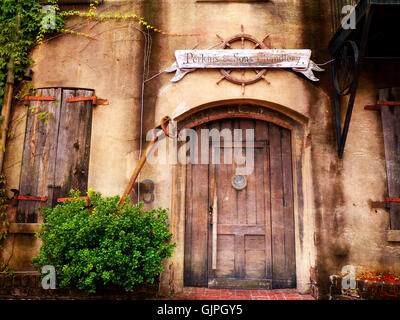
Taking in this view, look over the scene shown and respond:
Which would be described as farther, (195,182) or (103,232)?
(195,182)

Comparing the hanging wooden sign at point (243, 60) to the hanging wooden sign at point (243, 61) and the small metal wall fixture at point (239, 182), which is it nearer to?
the hanging wooden sign at point (243, 61)

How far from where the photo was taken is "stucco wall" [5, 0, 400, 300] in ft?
14.6

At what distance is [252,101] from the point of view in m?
4.88

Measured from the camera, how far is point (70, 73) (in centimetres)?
500

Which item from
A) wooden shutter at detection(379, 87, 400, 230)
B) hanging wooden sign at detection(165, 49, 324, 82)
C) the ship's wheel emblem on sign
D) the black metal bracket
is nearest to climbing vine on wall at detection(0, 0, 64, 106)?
hanging wooden sign at detection(165, 49, 324, 82)

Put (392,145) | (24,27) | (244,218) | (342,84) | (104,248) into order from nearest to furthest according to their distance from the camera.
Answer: (104,248), (392,145), (342,84), (244,218), (24,27)

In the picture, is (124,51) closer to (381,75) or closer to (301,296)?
(381,75)

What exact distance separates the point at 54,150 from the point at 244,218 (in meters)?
3.08

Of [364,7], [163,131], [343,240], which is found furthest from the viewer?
[163,131]

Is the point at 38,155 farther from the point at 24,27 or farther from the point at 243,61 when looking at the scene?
the point at 243,61

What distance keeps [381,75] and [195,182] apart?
3.25 metres

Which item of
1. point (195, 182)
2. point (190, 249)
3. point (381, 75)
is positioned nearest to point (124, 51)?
point (195, 182)

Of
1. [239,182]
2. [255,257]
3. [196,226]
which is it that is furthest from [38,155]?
[255,257]

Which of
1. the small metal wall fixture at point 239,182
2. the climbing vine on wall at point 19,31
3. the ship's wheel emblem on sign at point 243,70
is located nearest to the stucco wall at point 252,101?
the ship's wheel emblem on sign at point 243,70
